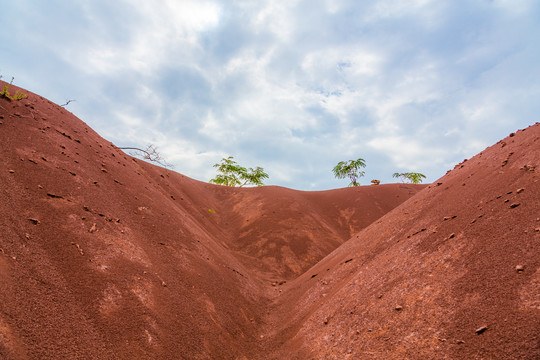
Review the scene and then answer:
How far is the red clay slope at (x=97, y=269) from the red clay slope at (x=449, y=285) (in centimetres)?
193

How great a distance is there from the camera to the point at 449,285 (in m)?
4.34

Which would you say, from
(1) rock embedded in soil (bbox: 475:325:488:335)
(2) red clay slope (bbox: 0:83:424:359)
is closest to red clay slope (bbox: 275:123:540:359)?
(1) rock embedded in soil (bbox: 475:325:488:335)

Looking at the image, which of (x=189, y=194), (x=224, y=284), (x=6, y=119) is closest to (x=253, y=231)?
(x=189, y=194)

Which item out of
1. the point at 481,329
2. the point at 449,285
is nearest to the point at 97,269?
the point at 481,329

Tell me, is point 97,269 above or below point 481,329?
above

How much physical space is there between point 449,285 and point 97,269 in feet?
20.0

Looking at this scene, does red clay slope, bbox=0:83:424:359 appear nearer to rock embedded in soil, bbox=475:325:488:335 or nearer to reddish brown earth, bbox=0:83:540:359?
reddish brown earth, bbox=0:83:540:359

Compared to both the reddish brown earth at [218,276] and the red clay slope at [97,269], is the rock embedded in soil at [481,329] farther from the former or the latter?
the red clay slope at [97,269]

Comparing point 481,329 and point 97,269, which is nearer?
point 481,329

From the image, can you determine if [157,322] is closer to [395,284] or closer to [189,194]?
[395,284]

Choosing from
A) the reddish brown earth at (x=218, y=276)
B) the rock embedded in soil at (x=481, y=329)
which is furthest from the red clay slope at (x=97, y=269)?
the rock embedded in soil at (x=481, y=329)

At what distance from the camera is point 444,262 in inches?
197

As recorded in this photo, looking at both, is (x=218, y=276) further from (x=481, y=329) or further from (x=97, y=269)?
(x=481, y=329)

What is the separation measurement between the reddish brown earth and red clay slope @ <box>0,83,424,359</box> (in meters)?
0.03
